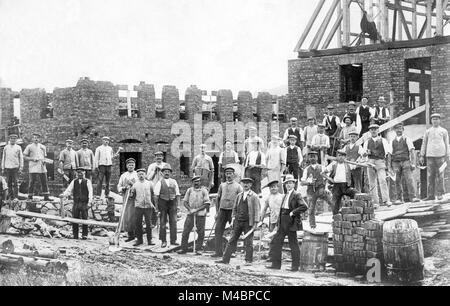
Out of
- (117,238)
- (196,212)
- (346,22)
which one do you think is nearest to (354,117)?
(346,22)

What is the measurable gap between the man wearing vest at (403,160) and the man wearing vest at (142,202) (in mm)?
5593

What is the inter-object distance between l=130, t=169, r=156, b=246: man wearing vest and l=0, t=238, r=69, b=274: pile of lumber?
2.28m

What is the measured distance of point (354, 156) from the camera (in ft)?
48.7

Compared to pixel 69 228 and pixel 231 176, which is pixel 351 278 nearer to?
pixel 231 176

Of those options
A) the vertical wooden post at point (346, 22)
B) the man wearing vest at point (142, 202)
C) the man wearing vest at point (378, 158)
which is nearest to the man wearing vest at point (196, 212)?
the man wearing vest at point (142, 202)

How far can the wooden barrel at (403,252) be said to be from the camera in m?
11.8

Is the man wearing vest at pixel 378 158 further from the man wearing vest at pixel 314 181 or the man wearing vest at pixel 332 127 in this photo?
the man wearing vest at pixel 332 127

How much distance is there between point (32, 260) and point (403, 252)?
6.95 meters

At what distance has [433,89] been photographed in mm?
20766

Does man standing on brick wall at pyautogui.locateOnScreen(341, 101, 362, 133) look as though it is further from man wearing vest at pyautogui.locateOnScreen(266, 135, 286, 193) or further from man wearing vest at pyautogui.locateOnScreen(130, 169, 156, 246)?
man wearing vest at pyautogui.locateOnScreen(130, 169, 156, 246)

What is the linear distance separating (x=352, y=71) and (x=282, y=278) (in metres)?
13.3

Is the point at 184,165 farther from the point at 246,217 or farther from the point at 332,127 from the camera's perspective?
the point at 246,217

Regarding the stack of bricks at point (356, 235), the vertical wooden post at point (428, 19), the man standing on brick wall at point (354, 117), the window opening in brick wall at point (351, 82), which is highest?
the vertical wooden post at point (428, 19)
